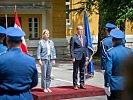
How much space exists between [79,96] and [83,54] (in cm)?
114

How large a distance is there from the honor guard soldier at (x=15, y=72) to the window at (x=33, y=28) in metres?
21.9

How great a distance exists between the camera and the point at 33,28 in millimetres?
25828

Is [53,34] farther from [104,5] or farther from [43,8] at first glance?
[104,5]

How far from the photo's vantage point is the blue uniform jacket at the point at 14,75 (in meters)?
3.83

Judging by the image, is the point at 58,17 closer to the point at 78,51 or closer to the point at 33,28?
the point at 33,28

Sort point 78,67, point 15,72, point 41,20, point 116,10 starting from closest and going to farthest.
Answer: point 15,72
point 78,67
point 116,10
point 41,20

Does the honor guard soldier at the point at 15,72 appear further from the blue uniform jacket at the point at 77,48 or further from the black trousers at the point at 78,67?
the black trousers at the point at 78,67

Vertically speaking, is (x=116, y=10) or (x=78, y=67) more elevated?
(x=116, y=10)

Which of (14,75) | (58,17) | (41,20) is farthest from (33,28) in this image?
(14,75)

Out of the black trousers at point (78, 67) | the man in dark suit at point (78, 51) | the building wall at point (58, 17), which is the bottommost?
the black trousers at point (78, 67)

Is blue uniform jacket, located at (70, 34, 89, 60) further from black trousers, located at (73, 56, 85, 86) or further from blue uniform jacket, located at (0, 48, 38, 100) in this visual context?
blue uniform jacket, located at (0, 48, 38, 100)

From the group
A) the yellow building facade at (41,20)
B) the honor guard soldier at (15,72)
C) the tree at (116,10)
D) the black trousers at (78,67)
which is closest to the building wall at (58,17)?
the yellow building facade at (41,20)

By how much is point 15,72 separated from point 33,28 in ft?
72.5

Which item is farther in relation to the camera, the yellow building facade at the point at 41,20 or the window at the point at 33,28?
the window at the point at 33,28
